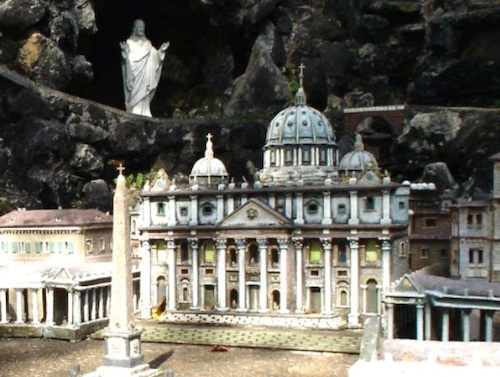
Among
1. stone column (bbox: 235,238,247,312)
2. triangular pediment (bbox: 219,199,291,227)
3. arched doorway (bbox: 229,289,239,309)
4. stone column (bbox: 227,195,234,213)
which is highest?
stone column (bbox: 227,195,234,213)

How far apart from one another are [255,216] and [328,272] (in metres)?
6.42

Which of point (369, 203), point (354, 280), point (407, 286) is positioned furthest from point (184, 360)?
point (369, 203)

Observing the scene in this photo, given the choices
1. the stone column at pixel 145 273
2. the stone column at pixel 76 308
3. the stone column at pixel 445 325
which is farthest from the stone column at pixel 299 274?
the stone column at pixel 76 308

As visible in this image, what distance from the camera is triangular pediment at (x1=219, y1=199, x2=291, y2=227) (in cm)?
5253

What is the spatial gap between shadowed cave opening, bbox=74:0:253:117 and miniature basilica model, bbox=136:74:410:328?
2737cm

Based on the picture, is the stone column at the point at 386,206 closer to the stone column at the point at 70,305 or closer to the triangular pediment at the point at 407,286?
the triangular pediment at the point at 407,286

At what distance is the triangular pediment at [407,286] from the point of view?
144 ft

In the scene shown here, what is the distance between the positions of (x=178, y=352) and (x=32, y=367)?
8773 mm

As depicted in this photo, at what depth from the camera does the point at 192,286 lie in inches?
2178

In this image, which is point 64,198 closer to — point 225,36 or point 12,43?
point 12,43

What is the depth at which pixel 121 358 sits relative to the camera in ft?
120

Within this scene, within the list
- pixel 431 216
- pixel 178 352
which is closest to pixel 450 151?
pixel 431 216

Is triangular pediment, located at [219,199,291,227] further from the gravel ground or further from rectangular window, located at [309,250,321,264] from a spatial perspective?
the gravel ground

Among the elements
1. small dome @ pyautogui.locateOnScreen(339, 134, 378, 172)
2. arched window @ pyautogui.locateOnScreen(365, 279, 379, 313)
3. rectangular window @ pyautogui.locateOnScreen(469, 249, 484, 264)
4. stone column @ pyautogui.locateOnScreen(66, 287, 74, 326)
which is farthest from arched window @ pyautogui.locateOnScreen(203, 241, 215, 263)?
rectangular window @ pyautogui.locateOnScreen(469, 249, 484, 264)
